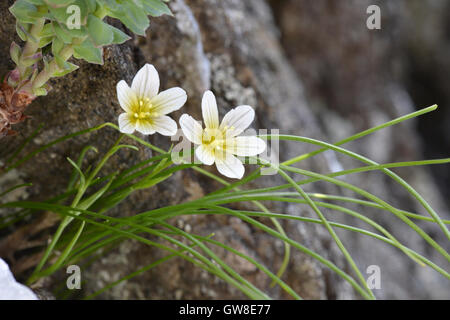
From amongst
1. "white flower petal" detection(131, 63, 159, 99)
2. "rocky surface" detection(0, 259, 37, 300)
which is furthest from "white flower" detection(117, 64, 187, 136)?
"rocky surface" detection(0, 259, 37, 300)

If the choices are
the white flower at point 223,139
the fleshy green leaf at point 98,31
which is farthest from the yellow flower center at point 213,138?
the fleshy green leaf at point 98,31

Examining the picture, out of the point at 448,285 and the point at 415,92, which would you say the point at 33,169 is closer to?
the point at 448,285

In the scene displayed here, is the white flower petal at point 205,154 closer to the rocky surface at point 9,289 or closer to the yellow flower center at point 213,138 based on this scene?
the yellow flower center at point 213,138

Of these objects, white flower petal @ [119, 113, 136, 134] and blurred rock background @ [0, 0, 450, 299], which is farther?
blurred rock background @ [0, 0, 450, 299]

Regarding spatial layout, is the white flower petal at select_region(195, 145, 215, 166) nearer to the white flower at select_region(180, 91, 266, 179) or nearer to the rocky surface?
the white flower at select_region(180, 91, 266, 179)

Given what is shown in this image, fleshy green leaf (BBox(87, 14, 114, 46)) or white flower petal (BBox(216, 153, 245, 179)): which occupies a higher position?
fleshy green leaf (BBox(87, 14, 114, 46))

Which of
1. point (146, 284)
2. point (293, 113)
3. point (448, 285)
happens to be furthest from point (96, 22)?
point (448, 285)

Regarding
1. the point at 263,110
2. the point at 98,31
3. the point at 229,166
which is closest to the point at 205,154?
the point at 229,166

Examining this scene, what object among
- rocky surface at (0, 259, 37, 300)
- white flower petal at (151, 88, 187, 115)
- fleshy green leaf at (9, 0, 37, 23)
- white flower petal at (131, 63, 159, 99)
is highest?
fleshy green leaf at (9, 0, 37, 23)
